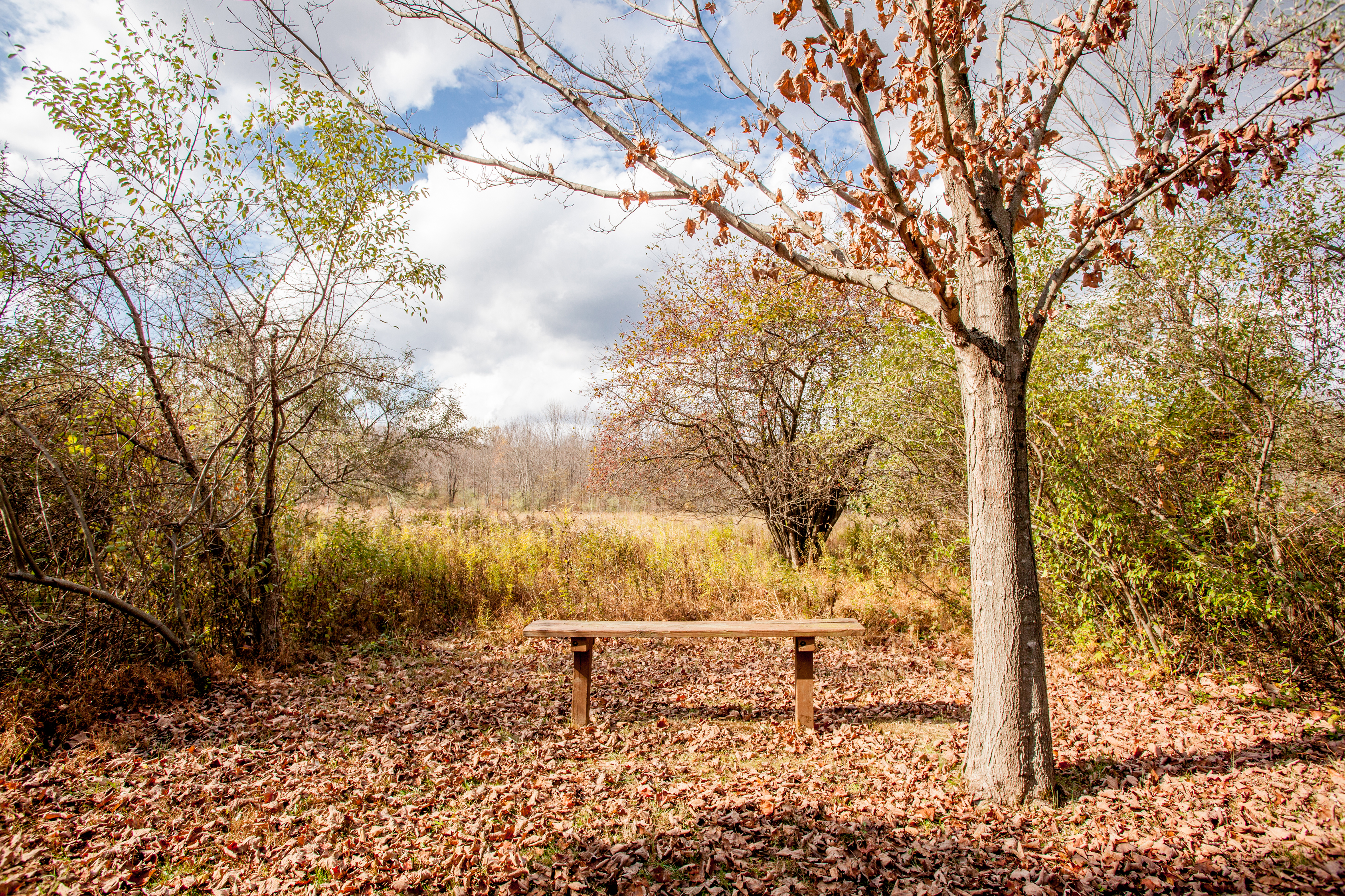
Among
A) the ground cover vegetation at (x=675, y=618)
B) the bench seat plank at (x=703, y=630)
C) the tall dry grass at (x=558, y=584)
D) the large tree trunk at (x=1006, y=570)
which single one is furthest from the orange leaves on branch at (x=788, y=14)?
the tall dry grass at (x=558, y=584)

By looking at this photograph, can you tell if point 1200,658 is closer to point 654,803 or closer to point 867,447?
point 867,447

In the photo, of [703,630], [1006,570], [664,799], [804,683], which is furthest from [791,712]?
[1006,570]

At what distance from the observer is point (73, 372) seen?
15.3 feet

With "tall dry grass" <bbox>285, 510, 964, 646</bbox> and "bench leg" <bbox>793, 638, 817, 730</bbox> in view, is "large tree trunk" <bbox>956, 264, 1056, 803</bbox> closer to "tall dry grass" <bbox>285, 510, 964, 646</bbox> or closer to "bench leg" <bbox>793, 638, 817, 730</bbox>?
"bench leg" <bbox>793, 638, 817, 730</bbox>

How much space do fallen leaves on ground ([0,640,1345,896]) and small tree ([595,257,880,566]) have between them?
4.30 meters

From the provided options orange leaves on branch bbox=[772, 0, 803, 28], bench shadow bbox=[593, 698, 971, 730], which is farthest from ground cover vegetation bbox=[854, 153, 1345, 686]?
orange leaves on branch bbox=[772, 0, 803, 28]

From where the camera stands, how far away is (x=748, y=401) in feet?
31.4

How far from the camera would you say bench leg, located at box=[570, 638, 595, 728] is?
4.64 meters

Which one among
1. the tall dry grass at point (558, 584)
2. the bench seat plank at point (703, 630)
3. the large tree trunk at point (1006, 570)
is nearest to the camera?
the large tree trunk at point (1006, 570)

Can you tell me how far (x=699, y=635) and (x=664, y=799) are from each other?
1263 millimetres

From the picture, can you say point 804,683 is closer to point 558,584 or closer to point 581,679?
point 581,679

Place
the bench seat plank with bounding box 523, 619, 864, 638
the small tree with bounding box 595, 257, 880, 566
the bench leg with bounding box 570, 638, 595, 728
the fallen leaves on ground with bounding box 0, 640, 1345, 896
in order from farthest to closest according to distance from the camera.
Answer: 1. the small tree with bounding box 595, 257, 880, 566
2. the bench leg with bounding box 570, 638, 595, 728
3. the bench seat plank with bounding box 523, 619, 864, 638
4. the fallen leaves on ground with bounding box 0, 640, 1345, 896

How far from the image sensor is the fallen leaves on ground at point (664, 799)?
280 centimetres

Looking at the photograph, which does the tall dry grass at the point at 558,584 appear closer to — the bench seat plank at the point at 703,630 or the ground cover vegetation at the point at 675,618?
the ground cover vegetation at the point at 675,618
